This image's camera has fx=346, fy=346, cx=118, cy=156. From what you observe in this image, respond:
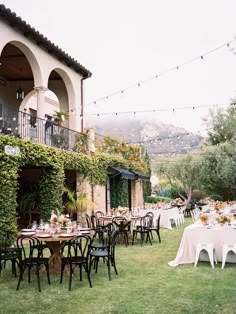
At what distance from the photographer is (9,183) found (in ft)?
31.3

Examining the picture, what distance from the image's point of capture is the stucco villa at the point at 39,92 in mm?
11258

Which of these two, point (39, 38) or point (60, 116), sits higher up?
point (39, 38)

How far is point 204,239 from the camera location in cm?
755

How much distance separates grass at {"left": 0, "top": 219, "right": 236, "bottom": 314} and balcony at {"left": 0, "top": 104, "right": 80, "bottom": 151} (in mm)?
5166

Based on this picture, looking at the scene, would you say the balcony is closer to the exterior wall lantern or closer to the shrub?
the exterior wall lantern

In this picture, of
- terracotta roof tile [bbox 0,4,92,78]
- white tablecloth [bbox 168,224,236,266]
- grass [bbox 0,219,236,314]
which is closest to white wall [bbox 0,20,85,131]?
terracotta roof tile [bbox 0,4,92,78]

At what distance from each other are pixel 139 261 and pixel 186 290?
96.4 inches

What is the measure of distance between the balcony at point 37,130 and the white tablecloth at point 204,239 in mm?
5970

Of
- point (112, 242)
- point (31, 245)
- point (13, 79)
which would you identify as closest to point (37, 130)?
point (13, 79)

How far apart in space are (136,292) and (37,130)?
798cm

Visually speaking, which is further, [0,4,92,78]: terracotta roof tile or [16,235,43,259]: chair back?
[0,4,92,78]: terracotta roof tile

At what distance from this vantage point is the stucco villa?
11.3 m

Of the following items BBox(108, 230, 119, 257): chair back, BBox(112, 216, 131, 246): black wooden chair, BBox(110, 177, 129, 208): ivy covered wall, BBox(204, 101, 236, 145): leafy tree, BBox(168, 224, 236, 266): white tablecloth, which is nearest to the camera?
BBox(108, 230, 119, 257): chair back

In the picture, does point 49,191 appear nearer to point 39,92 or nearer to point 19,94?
point 39,92
